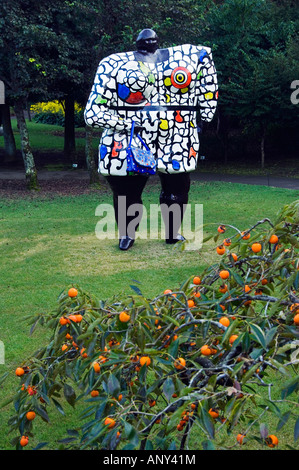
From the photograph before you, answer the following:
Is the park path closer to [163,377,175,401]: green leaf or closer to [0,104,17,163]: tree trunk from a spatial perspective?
[0,104,17,163]: tree trunk

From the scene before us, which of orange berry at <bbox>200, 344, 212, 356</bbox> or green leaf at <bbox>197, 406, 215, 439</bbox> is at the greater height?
orange berry at <bbox>200, 344, 212, 356</bbox>

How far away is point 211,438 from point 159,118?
5.94m

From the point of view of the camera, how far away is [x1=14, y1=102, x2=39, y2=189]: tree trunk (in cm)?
1375

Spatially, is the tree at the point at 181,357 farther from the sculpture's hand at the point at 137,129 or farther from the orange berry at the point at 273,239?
the sculpture's hand at the point at 137,129

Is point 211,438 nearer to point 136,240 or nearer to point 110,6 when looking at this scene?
point 136,240

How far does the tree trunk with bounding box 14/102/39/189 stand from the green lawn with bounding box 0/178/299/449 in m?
2.07

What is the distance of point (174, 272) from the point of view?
717 centimetres

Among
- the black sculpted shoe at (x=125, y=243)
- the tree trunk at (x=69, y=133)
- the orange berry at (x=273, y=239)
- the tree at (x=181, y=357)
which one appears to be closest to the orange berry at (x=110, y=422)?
the tree at (x=181, y=357)

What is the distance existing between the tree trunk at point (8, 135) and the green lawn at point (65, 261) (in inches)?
313

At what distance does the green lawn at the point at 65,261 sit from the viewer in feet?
17.6

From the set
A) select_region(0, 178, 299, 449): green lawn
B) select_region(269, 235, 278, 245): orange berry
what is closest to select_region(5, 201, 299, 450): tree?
select_region(269, 235, 278, 245): orange berry

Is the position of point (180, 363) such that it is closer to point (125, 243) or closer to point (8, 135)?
point (125, 243)

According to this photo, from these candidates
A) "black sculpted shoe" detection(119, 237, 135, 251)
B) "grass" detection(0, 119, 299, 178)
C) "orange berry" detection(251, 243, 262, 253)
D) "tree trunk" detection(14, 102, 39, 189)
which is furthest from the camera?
"grass" detection(0, 119, 299, 178)

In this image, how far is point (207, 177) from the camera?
55.0 feet
